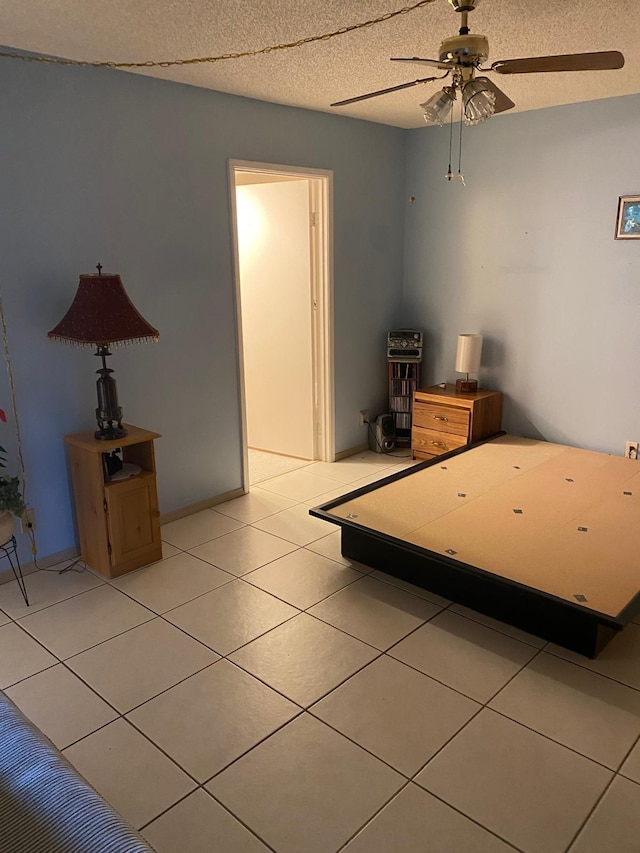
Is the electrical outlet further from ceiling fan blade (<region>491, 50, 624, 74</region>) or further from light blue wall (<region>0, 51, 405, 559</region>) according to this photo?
ceiling fan blade (<region>491, 50, 624, 74</region>)

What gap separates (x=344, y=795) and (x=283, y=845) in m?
0.24

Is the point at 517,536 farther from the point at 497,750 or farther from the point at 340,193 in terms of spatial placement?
the point at 340,193

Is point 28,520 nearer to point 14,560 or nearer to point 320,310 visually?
point 14,560

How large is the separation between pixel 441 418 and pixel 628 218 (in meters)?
1.81

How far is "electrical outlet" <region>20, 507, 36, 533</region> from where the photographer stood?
323 cm

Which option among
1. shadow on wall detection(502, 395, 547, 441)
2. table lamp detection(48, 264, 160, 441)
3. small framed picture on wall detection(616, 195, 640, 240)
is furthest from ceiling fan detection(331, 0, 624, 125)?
shadow on wall detection(502, 395, 547, 441)

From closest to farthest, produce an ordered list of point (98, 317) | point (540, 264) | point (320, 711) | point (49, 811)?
point (49, 811)
point (320, 711)
point (98, 317)
point (540, 264)

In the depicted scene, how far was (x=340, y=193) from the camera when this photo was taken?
4.63 meters

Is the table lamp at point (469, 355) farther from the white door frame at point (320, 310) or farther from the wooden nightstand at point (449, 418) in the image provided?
the white door frame at point (320, 310)

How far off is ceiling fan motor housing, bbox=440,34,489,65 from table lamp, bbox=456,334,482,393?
2.64 meters

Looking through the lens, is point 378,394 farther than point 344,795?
Yes

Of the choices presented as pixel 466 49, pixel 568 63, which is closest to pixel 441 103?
pixel 466 49

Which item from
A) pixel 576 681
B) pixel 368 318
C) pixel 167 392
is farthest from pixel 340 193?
pixel 576 681

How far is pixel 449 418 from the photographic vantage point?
475cm
